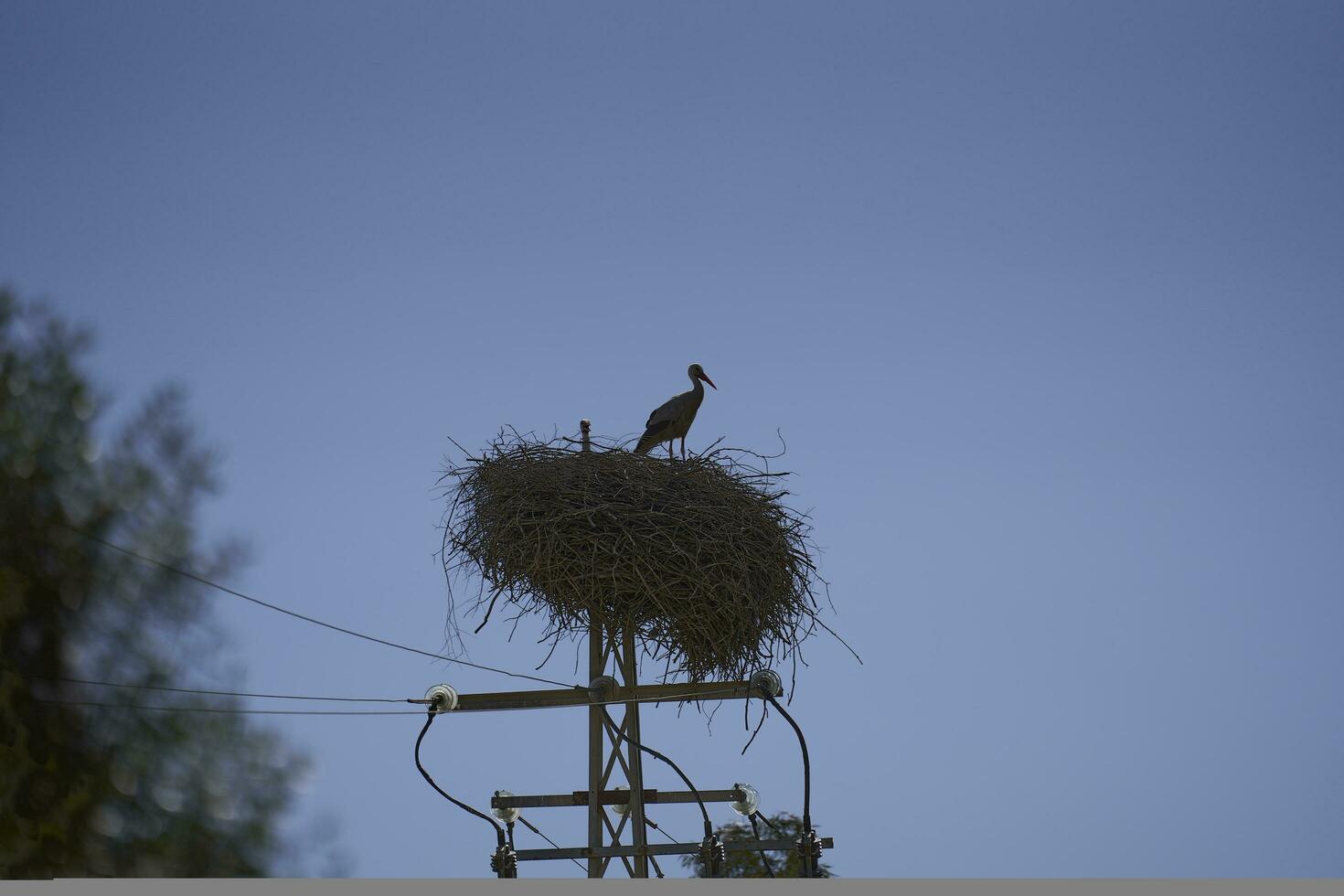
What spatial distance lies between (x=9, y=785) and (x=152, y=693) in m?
2.23

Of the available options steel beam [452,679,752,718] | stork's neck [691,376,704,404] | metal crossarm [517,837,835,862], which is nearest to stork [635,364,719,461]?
stork's neck [691,376,704,404]

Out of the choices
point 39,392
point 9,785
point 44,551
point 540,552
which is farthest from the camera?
point 39,392

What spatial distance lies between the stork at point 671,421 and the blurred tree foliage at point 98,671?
9.72ft

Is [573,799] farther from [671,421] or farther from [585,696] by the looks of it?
[671,421]

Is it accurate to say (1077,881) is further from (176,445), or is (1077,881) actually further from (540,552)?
(176,445)

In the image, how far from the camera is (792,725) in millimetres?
7875

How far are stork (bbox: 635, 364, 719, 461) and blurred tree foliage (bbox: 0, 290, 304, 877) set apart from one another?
2.96m

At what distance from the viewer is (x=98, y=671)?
22.3 ft

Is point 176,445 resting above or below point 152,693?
above

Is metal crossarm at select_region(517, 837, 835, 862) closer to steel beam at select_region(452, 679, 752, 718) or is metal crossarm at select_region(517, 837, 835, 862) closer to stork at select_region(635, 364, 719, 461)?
steel beam at select_region(452, 679, 752, 718)

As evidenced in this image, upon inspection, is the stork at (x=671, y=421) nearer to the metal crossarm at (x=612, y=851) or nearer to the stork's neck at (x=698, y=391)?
the stork's neck at (x=698, y=391)

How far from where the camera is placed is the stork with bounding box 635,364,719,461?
387 inches

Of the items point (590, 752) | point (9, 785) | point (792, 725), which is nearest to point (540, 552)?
point (590, 752)

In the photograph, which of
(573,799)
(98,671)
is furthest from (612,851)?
(98,671)
